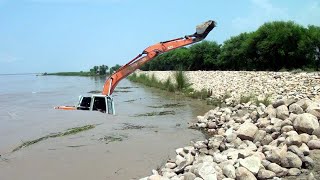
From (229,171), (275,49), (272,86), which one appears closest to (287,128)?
(229,171)

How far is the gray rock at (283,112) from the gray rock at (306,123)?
812 millimetres

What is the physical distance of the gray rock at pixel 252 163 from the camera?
6.79 m

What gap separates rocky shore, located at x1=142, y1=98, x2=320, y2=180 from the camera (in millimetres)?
6824

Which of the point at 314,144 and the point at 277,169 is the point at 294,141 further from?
the point at 277,169

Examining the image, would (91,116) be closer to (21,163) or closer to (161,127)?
(161,127)

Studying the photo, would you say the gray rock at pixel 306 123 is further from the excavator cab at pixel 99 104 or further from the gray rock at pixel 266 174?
the excavator cab at pixel 99 104

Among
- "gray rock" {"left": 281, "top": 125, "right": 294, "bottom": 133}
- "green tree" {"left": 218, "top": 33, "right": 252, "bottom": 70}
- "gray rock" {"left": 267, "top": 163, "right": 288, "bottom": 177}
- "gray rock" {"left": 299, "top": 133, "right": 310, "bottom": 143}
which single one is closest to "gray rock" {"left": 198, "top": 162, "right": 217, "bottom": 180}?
"gray rock" {"left": 267, "top": 163, "right": 288, "bottom": 177}

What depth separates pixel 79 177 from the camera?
9.04m

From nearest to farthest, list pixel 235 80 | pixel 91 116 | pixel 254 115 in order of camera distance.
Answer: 1. pixel 254 115
2. pixel 91 116
3. pixel 235 80

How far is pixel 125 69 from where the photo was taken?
64.6ft

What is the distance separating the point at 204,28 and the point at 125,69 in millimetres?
4486

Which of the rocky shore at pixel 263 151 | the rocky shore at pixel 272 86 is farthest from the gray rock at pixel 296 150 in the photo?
the rocky shore at pixel 272 86

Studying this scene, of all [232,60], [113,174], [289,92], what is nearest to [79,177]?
[113,174]

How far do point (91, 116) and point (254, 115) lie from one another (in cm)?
810
